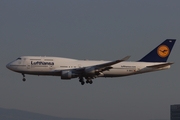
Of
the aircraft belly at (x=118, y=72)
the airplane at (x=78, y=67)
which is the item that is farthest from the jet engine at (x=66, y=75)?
the aircraft belly at (x=118, y=72)

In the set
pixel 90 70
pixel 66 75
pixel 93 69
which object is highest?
pixel 93 69

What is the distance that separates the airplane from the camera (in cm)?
5616

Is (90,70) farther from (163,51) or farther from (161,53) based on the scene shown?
(163,51)

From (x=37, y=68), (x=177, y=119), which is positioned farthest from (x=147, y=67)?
(x=177, y=119)

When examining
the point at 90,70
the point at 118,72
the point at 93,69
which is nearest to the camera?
the point at 90,70

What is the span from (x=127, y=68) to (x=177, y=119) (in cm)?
5275

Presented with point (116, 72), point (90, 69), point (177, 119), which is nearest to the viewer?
point (90, 69)

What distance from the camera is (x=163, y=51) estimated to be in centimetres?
6512

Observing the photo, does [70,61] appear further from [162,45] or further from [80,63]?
[162,45]

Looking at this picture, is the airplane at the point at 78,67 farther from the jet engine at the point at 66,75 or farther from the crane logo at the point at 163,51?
the crane logo at the point at 163,51

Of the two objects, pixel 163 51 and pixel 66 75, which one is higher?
pixel 163 51

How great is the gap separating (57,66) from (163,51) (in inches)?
879

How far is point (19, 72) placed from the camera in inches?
2264

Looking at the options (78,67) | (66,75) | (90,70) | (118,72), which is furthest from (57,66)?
(118,72)
